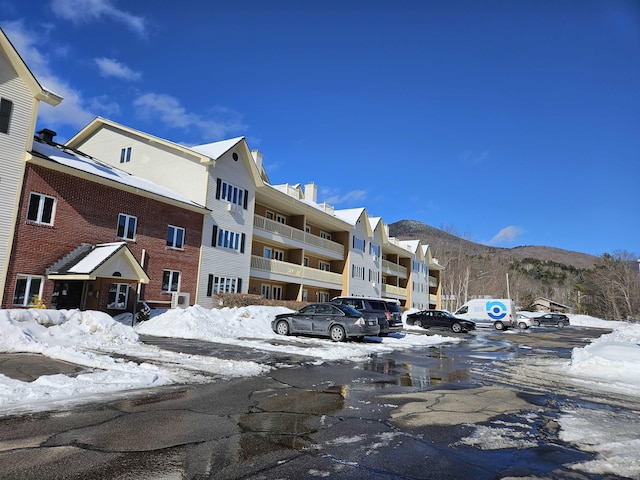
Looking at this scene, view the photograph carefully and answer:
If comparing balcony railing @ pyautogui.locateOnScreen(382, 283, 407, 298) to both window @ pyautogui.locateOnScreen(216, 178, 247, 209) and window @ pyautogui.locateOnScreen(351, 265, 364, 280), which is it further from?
window @ pyautogui.locateOnScreen(216, 178, 247, 209)

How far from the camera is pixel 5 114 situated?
58.2ft

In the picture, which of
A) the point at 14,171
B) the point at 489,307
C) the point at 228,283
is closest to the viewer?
the point at 14,171

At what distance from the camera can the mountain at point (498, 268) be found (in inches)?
3196

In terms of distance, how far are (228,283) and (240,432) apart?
77.2ft

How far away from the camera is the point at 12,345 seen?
440 inches

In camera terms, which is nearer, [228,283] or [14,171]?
[14,171]

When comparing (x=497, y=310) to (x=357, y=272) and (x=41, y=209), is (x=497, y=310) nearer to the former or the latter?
(x=357, y=272)

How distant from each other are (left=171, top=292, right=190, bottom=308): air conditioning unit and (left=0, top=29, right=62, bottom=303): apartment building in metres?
8.28

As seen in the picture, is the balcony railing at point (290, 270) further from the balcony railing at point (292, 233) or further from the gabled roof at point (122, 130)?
the gabled roof at point (122, 130)

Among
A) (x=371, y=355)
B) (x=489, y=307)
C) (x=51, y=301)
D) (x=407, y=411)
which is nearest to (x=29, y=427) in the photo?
(x=407, y=411)

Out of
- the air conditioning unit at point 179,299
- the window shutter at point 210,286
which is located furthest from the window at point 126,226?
the window shutter at point 210,286

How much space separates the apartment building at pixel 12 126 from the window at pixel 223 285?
1131 cm

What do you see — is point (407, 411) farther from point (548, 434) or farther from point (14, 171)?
point (14, 171)

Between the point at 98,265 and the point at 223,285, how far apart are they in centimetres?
1066
